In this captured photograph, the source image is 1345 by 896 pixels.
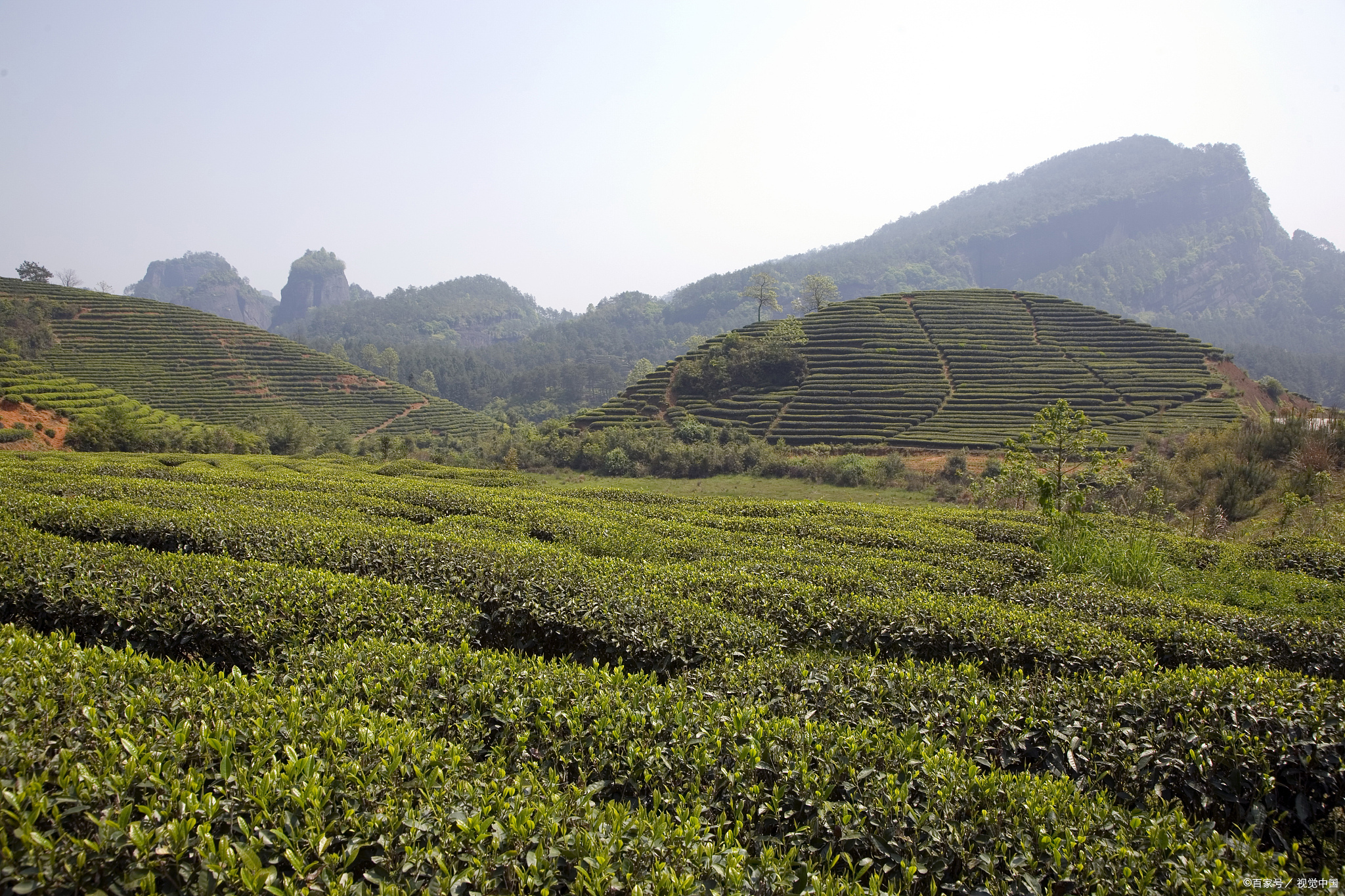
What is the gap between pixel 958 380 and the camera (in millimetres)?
58031

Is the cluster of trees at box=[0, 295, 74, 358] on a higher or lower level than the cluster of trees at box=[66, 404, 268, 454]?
higher

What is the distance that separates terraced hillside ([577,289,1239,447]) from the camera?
49844mm

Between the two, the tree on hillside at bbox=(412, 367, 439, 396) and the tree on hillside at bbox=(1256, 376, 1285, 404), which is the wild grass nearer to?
the tree on hillside at bbox=(1256, 376, 1285, 404)

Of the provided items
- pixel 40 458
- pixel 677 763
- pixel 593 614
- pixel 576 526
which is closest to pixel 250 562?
pixel 593 614

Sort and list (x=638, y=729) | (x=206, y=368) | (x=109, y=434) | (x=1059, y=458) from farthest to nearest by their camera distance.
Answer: (x=206, y=368) → (x=109, y=434) → (x=1059, y=458) → (x=638, y=729)

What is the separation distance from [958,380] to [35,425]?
233 feet

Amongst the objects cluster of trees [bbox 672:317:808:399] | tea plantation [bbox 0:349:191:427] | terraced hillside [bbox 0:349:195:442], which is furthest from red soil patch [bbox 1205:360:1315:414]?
tea plantation [bbox 0:349:191:427]

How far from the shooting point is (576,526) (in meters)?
10.9

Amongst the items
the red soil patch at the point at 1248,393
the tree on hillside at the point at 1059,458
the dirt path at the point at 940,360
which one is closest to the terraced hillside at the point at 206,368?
the dirt path at the point at 940,360

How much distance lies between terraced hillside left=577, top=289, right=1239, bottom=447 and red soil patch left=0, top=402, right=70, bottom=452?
120ft

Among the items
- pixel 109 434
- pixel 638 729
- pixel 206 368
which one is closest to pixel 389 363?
pixel 206 368

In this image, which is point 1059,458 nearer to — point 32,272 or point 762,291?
point 762,291

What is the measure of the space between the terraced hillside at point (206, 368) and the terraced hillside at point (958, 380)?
114 feet

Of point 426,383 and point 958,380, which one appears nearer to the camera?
point 958,380
